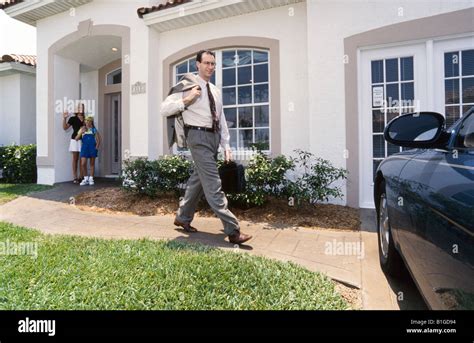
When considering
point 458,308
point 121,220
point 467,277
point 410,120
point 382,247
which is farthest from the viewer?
point 121,220

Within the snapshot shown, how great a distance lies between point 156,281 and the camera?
2385 millimetres

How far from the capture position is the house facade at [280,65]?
4770mm

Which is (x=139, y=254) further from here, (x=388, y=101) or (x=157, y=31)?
(x=157, y=31)

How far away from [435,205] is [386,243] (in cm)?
139

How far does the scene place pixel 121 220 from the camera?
4676mm

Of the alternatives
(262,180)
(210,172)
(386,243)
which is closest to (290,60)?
(262,180)

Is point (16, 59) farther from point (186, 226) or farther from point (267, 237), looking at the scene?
point (267, 237)

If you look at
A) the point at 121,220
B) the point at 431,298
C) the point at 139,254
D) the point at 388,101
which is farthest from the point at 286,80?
the point at 431,298

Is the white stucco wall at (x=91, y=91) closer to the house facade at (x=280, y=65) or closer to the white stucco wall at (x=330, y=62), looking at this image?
the house facade at (x=280, y=65)

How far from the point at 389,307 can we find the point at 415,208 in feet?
3.05

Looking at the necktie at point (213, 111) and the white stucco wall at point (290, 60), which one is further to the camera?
the white stucco wall at point (290, 60)

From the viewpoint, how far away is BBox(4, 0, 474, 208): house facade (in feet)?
15.6

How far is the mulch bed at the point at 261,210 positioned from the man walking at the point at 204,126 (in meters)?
1.26

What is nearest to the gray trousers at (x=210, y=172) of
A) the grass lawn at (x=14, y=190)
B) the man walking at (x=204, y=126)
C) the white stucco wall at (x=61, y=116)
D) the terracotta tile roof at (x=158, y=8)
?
the man walking at (x=204, y=126)
